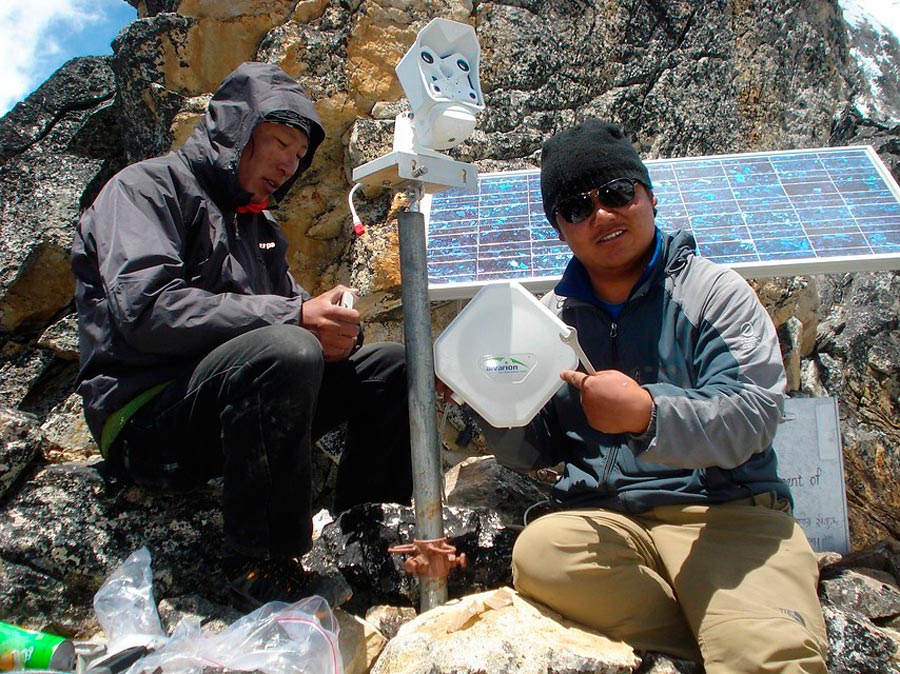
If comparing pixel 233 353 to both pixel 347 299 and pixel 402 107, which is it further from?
pixel 402 107

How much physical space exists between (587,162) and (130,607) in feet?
7.57

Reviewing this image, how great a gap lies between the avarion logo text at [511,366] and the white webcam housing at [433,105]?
28.5 inches

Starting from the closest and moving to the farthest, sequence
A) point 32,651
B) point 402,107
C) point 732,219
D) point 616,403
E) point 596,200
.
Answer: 1. point 616,403
2. point 32,651
3. point 596,200
4. point 732,219
5. point 402,107

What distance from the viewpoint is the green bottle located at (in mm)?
2298

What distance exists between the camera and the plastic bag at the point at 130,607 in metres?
2.45

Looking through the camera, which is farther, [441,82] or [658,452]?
[441,82]

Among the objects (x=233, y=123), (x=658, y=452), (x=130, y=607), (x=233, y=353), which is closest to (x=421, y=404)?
(x=233, y=353)

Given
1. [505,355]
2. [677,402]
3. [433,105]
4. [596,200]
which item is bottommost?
[677,402]

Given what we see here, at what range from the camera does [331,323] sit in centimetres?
259

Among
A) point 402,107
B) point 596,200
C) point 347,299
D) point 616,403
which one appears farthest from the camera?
point 402,107

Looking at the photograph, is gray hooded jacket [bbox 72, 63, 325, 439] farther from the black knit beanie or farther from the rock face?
the black knit beanie

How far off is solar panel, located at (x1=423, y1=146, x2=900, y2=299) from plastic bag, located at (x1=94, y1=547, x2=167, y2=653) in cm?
168

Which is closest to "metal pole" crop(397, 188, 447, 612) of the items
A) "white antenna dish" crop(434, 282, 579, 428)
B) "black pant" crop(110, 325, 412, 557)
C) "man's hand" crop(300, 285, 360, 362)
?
"white antenna dish" crop(434, 282, 579, 428)

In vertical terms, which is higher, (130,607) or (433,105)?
(433,105)
